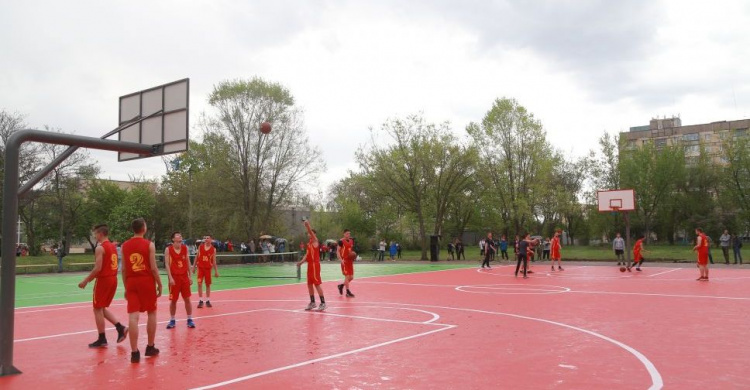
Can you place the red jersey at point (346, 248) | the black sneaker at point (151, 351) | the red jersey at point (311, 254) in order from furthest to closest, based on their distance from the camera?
1. the red jersey at point (346, 248)
2. the red jersey at point (311, 254)
3. the black sneaker at point (151, 351)

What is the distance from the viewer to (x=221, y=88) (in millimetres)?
44156

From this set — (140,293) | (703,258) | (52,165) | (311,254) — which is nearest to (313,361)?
(140,293)

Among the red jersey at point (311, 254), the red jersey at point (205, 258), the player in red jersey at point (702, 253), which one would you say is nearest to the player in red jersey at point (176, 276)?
the red jersey at point (311, 254)

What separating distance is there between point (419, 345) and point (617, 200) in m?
26.4

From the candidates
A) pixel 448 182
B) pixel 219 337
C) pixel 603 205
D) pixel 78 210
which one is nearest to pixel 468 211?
pixel 448 182

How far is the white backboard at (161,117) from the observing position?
36.7 ft

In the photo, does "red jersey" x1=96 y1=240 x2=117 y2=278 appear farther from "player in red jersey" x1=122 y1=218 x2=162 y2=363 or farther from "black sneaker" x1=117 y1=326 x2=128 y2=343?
"player in red jersey" x1=122 y1=218 x2=162 y2=363

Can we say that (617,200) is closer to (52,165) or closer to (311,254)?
(311,254)

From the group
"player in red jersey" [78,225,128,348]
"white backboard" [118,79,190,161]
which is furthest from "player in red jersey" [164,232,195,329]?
"white backboard" [118,79,190,161]

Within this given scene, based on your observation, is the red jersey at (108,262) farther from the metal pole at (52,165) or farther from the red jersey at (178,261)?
the red jersey at (178,261)

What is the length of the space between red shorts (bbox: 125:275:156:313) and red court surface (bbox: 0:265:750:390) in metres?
0.80

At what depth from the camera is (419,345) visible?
9.15 meters

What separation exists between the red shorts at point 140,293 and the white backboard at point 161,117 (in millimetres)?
3564

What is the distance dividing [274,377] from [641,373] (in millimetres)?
4683
